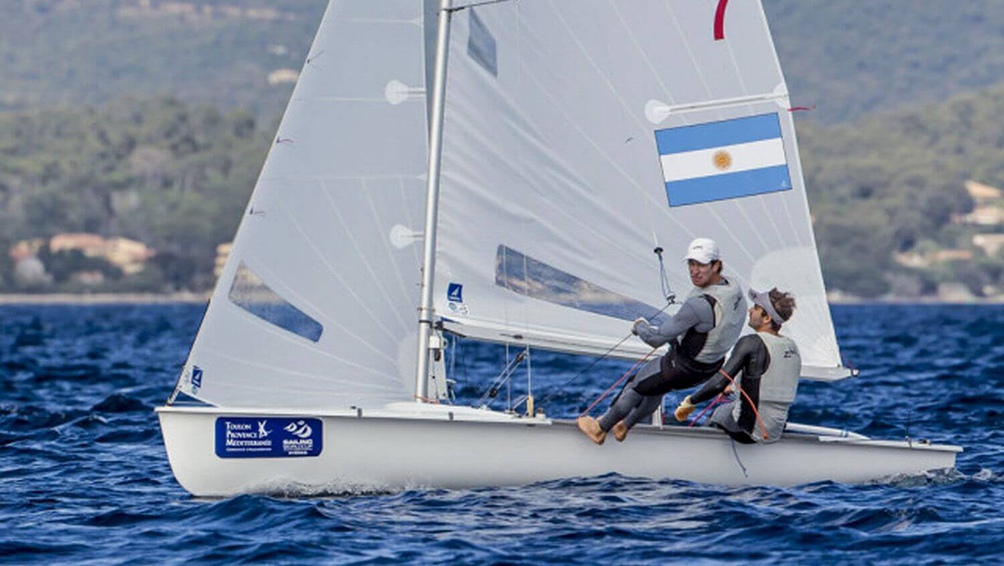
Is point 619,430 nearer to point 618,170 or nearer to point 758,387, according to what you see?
point 758,387

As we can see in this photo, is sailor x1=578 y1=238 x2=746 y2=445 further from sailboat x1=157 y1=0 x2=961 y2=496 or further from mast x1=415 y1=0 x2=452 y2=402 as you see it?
mast x1=415 y1=0 x2=452 y2=402

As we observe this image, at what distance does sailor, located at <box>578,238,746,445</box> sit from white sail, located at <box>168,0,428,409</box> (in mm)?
1559

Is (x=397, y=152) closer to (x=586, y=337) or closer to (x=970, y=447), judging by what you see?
(x=586, y=337)

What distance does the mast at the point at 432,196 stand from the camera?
12.3 m

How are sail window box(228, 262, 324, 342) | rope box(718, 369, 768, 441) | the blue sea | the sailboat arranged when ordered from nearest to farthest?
the blue sea, the sailboat, rope box(718, 369, 768, 441), sail window box(228, 262, 324, 342)

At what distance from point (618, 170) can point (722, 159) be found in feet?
2.41

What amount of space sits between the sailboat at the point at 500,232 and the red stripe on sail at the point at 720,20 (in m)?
0.03

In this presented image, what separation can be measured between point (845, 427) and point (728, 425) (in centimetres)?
570

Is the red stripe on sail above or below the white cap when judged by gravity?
above

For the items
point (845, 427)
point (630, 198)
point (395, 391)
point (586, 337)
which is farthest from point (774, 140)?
point (845, 427)

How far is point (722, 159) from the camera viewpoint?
12.9m

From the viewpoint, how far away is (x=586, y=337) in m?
12.6

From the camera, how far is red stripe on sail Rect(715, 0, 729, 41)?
1279 cm

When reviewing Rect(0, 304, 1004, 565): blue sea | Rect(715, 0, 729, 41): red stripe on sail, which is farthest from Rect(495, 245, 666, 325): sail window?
Rect(715, 0, 729, 41): red stripe on sail
